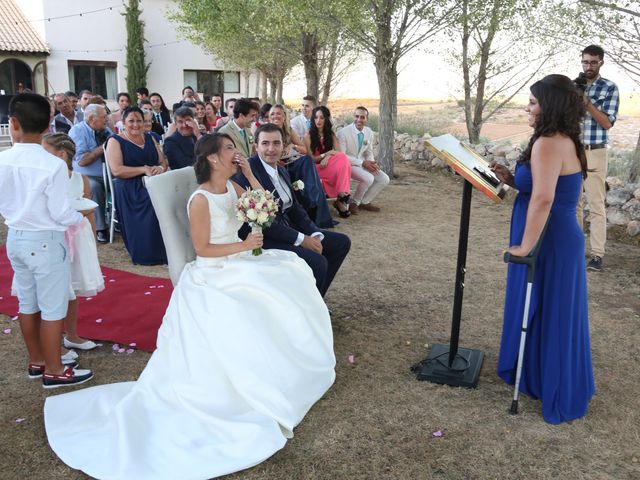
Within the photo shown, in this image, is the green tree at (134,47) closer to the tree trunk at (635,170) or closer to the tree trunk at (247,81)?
the tree trunk at (247,81)

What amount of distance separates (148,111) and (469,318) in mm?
7057

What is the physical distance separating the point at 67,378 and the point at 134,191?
3302 mm

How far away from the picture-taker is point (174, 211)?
401 cm

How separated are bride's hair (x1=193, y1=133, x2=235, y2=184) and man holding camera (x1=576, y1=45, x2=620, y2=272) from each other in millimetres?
3908

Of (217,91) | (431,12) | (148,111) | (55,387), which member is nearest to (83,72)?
(217,91)

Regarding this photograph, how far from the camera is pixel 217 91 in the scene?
28516 millimetres

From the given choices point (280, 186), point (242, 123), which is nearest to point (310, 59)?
point (242, 123)

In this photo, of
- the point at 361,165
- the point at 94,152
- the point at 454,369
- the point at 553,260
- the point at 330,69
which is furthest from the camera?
the point at 330,69

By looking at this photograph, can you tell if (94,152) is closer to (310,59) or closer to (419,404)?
(419,404)

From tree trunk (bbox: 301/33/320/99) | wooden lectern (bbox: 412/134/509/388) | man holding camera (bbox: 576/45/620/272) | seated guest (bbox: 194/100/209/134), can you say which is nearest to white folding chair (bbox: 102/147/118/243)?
seated guest (bbox: 194/100/209/134)

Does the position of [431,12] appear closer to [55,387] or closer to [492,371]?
[492,371]

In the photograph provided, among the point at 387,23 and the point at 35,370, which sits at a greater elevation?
the point at 387,23

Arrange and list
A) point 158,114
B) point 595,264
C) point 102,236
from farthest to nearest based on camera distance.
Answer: point 158,114
point 102,236
point 595,264

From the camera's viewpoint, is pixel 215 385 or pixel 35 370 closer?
pixel 215 385
